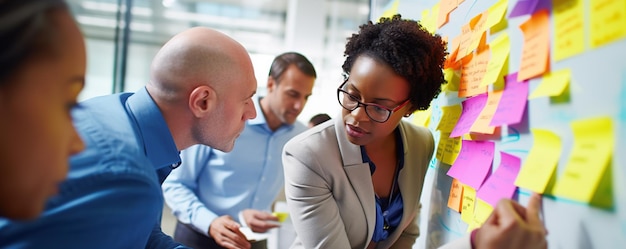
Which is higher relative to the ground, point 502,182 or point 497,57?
point 497,57

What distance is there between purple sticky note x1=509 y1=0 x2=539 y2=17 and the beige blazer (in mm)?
393

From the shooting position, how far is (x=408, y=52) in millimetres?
805

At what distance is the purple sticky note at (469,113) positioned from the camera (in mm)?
762

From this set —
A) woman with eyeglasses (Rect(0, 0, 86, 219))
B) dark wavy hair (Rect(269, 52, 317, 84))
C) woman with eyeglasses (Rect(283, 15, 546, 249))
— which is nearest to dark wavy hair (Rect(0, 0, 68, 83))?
woman with eyeglasses (Rect(0, 0, 86, 219))

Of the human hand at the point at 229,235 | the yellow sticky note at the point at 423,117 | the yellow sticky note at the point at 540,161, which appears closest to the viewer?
the yellow sticky note at the point at 540,161

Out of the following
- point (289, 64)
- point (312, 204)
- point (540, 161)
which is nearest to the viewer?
point (540, 161)

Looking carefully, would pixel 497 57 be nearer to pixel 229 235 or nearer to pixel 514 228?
pixel 514 228

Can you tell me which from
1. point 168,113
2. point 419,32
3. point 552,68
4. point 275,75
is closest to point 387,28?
point 419,32

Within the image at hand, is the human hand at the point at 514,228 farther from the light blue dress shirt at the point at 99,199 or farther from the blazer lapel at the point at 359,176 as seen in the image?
the light blue dress shirt at the point at 99,199

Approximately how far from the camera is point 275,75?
1687 mm

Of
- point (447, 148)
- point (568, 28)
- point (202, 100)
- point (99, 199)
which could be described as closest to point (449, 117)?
point (447, 148)

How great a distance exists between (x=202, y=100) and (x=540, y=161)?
64 cm

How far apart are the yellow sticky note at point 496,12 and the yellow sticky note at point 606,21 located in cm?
22

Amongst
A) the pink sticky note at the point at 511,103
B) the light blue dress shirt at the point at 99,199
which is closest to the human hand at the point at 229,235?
the light blue dress shirt at the point at 99,199
